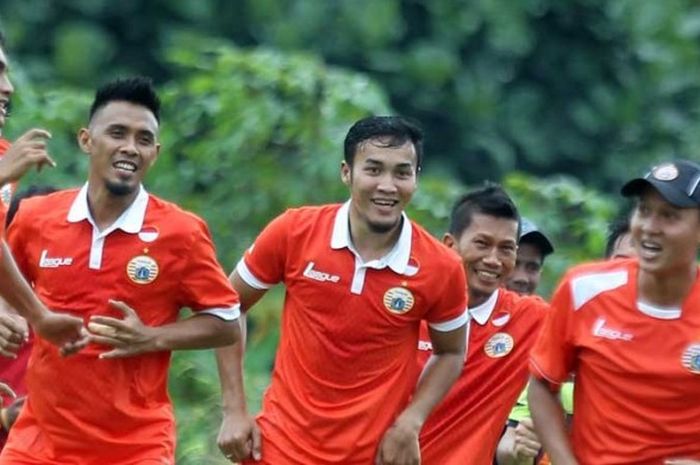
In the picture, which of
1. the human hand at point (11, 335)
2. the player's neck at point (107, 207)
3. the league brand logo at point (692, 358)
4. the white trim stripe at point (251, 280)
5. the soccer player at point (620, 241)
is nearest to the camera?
the league brand logo at point (692, 358)

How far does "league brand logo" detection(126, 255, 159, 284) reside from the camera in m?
9.90

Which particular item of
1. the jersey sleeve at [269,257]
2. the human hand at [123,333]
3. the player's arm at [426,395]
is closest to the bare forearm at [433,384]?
the player's arm at [426,395]

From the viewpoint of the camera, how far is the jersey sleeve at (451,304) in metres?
10.0

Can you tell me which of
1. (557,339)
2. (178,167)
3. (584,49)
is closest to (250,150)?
(178,167)

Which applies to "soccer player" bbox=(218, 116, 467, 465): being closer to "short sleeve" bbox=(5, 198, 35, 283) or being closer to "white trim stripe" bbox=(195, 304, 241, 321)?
"white trim stripe" bbox=(195, 304, 241, 321)

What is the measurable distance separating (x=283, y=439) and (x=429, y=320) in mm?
679

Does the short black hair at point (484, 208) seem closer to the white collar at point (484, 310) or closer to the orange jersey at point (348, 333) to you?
the white collar at point (484, 310)

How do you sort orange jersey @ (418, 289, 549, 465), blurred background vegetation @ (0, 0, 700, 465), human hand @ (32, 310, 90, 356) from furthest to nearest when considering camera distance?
blurred background vegetation @ (0, 0, 700, 465) → orange jersey @ (418, 289, 549, 465) → human hand @ (32, 310, 90, 356)

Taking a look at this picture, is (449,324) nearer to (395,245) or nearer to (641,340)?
(395,245)

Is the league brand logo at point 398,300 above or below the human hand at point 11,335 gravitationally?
above

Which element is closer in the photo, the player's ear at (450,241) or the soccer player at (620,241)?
the player's ear at (450,241)

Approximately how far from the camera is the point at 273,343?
46.8 feet

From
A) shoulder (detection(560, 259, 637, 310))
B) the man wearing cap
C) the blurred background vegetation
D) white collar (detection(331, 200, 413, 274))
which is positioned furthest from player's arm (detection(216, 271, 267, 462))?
the blurred background vegetation

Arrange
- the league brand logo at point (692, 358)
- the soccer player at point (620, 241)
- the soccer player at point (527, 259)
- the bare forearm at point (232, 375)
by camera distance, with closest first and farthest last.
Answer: the league brand logo at point (692, 358)
the bare forearm at point (232, 375)
the soccer player at point (620, 241)
the soccer player at point (527, 259)
